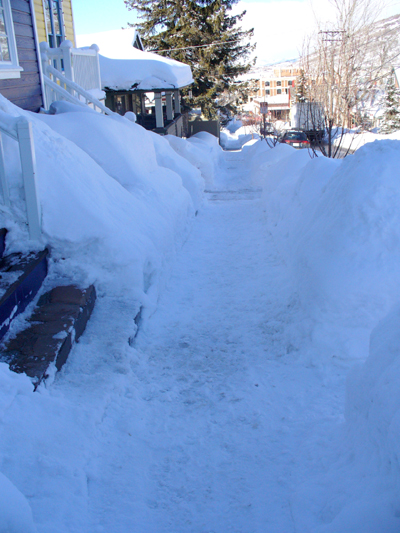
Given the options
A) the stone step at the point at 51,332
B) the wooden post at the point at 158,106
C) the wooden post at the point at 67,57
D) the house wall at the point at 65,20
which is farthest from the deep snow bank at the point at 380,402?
the wooden post at the point at 158,106

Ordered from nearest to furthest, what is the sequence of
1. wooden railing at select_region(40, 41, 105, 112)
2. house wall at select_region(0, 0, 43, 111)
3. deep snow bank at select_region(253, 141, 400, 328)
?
deep snow bank at select_region(253, 141, 400, 328) < house wall at select_region(0, 0, 43, 111) < wooden railing at select_region(40, 41, 105, 112)

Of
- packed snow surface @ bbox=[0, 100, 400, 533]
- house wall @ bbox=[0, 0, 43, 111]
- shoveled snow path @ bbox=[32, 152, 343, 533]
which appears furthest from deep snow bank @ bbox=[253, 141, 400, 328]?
house wall @ bbox=[0, 0, 43, 111]

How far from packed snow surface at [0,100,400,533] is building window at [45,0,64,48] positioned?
21.5ft

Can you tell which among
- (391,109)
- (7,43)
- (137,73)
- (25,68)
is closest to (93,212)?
(7,43)

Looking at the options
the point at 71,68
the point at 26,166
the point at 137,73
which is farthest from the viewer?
the point at 137,73

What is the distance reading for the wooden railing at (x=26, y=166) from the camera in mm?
3508

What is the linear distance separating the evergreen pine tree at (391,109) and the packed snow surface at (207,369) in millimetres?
29449

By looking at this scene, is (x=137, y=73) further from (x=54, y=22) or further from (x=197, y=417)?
(x=197, y=417)

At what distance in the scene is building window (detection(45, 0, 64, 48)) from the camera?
1112 centimetres

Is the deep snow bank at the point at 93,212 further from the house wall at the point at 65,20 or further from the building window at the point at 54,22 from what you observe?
the building window at the point at 54,22

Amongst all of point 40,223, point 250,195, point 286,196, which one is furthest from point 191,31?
point 40,223

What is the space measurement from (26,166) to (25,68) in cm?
427

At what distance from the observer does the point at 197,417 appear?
2.84 meters

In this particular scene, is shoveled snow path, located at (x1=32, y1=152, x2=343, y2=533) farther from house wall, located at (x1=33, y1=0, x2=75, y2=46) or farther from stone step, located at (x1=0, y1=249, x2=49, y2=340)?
house wall, located at (x1=33, y1=0, x2=75, y2=46)
